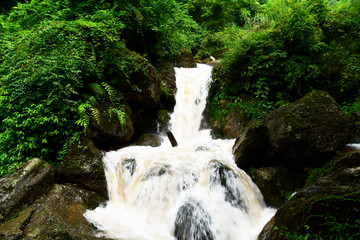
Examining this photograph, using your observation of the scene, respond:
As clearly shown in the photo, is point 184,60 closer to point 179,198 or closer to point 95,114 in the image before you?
point 95,114

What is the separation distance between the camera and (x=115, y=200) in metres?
4.62

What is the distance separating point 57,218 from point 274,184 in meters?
4.56

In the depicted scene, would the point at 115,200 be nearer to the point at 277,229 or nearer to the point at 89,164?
the point at 89,164

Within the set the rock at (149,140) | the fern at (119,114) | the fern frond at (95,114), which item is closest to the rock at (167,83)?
the rock at (149,140)

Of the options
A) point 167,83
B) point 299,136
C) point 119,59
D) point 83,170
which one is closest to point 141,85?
point 119,59

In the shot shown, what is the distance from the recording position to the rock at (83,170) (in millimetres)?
4469

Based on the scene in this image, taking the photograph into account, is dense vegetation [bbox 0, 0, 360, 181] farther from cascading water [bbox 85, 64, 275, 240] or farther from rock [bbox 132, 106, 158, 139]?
cascading water [bbox 85, 64, 275, 240]

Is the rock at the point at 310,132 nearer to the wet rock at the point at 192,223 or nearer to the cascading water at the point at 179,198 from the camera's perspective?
the cascading water at the point at 179,198

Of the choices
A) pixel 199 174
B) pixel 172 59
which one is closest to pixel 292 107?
pixel 199 174

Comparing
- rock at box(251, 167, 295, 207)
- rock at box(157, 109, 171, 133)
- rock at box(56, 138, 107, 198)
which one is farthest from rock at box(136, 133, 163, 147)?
rock at box(251, 167, 295, 207)

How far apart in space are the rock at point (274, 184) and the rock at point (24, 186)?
478 cm

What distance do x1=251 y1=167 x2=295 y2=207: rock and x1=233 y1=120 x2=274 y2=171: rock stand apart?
1.14 ft

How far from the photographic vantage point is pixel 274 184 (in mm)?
4719

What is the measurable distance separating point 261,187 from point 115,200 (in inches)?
139
